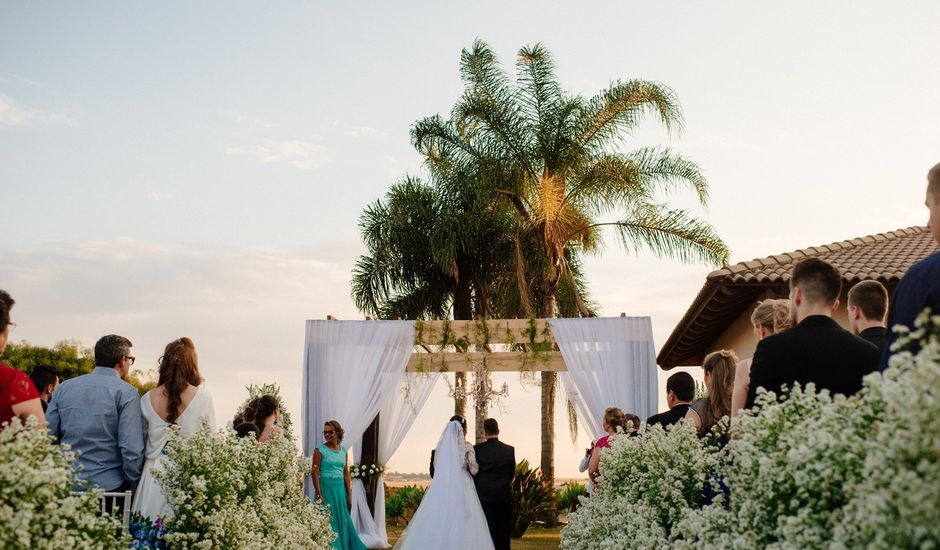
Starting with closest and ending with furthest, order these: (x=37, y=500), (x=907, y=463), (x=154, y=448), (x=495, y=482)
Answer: (x=907, y=463) → (x=37, y=500) → (x=154, y=448) → (x=495, y=482)

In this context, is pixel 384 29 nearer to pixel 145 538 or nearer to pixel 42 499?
pixel 145 538

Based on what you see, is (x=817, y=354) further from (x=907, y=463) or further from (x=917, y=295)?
(x=907, y=463)

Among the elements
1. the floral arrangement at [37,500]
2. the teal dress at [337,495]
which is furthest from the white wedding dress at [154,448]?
Result: the teal dress at [337,495]

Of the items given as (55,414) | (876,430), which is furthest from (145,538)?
(876,430)

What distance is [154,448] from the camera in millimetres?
6555

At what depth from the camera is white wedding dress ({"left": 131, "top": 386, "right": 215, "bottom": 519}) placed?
6.50 m

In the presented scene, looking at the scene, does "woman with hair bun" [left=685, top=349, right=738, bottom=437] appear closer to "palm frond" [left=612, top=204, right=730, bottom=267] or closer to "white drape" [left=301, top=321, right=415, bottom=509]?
"white drape" [left=301, top=321, right=415, bottom=509]

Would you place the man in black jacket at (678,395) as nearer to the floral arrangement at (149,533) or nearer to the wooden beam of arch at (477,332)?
the floral arrangement at (149,533)

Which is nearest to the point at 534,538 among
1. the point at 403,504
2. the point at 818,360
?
the point at 403,504

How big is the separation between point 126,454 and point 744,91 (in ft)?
37.6

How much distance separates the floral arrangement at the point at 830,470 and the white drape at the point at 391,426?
31.6ft

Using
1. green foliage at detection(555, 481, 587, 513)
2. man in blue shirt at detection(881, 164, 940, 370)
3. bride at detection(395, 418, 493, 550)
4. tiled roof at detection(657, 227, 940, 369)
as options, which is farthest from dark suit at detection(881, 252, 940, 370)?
green foliage at detection(555, 481, 587, 513)

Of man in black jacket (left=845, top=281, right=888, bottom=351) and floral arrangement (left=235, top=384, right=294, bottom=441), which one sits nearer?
man in black jacket (left=845, top=281, right=888, bottom=351)

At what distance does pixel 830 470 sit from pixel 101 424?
4.72 metres
